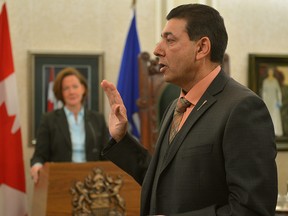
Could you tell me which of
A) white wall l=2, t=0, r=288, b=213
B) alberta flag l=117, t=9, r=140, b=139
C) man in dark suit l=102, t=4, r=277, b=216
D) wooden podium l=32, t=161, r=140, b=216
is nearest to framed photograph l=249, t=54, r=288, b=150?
white wall l=2, t=0, r=288, b=213

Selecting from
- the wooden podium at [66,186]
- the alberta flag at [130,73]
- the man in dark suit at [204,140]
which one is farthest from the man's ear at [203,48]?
the alberta flag at [130,73]

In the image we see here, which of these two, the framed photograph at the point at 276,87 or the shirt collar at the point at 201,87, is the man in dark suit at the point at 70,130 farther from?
the shirt collar at the point at 201,87

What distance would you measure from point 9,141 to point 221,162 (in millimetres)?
4320

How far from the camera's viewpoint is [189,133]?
2.20m

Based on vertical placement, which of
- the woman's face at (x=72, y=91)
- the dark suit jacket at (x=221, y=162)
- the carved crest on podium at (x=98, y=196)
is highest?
the dark suit jacket at (x=221, y=162)

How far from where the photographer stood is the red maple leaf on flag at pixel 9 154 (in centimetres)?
599

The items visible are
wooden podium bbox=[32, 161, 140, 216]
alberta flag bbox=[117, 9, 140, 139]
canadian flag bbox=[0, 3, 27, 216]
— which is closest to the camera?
wooden podium bbox=[32, 161, 140, 216]

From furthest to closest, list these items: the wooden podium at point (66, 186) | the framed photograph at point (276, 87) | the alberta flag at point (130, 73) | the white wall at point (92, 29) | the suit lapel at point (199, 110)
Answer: the framed photograph at point (276, 87) < the white wall at point (92, 29) < the alberta flag at point (130, 73) < the wooden podium at point (66, 186) < the suit lapel at point (199, 110)

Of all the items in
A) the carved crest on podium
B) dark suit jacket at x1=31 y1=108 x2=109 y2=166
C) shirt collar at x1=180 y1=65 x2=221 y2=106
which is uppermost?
shirt collar at x1=180 y1=65 x2=221 y2=106

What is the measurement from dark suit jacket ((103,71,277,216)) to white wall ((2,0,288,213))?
15.8 feet

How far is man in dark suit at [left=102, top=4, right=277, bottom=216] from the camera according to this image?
6.57 feet

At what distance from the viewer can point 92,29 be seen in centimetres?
705

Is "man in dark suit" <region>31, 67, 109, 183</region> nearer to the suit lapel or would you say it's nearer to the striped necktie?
the striped necktie

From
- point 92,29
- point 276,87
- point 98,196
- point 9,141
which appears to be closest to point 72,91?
point 9,141
